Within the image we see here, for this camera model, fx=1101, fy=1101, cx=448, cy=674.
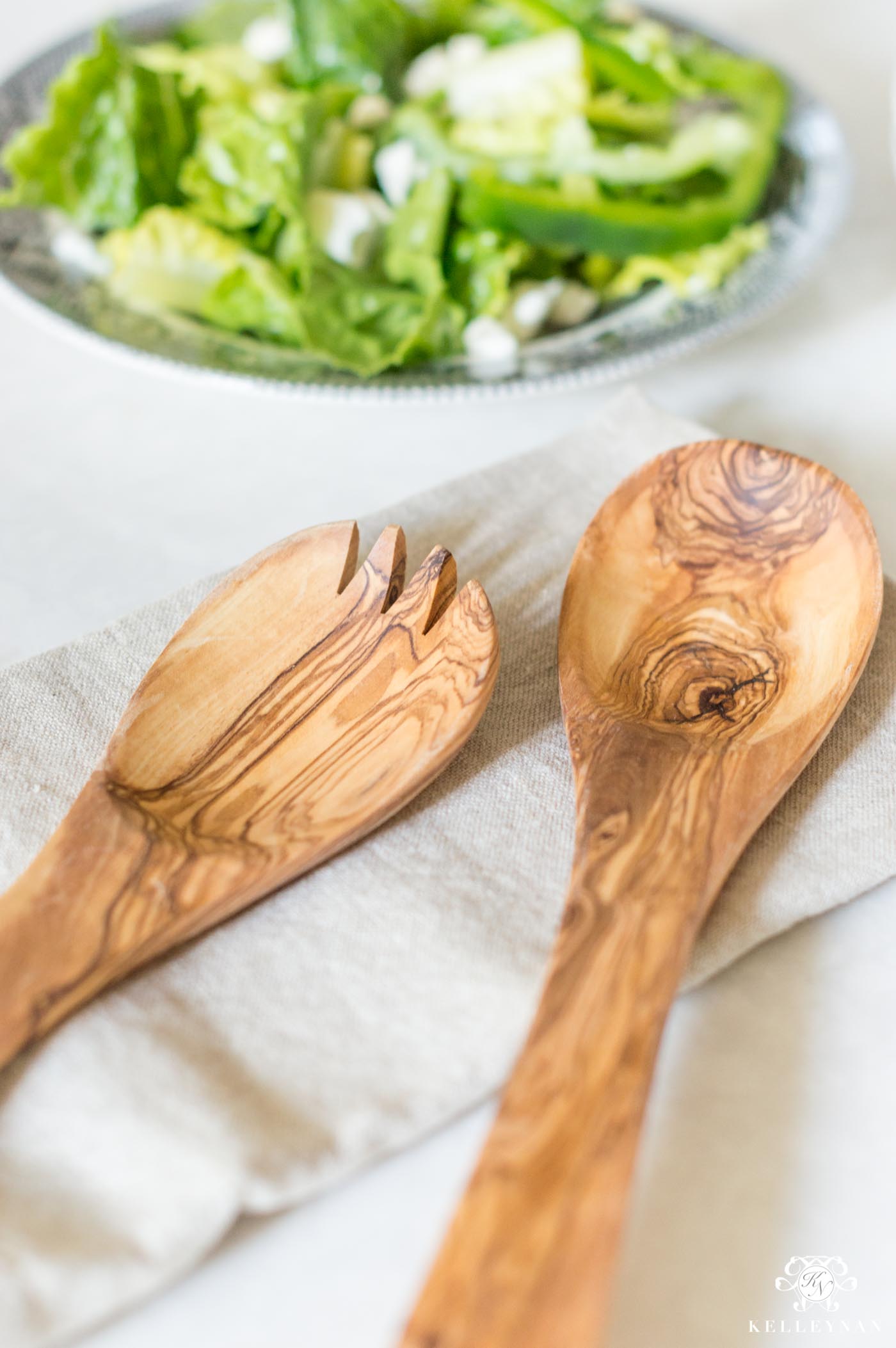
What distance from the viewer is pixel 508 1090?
38cm

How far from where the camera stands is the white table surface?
400 mm

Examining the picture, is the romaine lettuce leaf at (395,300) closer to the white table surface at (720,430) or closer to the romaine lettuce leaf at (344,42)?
the white table surface at (720,430)

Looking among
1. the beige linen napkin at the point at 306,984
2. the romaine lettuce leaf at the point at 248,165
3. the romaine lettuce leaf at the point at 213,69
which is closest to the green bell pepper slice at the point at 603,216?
the romaine lettuce leaf at the point at 248,165

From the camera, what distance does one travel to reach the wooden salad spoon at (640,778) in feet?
1.10

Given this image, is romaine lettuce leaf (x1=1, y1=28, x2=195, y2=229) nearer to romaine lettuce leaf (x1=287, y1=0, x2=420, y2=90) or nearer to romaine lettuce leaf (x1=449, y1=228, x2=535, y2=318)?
romaine lettuce leaf (x1=287, y1=0, x2=420, y2=90)

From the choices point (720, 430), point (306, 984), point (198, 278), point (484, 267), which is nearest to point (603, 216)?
point (484, 267)

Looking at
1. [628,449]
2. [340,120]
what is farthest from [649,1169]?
[340,120]

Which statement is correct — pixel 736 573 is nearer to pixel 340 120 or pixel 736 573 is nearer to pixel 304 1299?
pixel 304 1299

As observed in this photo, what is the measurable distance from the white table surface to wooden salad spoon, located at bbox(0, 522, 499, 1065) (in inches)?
4.8

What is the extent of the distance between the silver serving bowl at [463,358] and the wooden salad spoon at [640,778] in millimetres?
176

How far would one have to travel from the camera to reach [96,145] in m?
0.93

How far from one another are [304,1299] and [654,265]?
770 mm

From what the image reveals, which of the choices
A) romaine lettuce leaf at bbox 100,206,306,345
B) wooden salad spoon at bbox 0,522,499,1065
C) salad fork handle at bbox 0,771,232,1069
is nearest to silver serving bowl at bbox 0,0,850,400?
romaine lettuce leaf at bbox 100,206,306,345

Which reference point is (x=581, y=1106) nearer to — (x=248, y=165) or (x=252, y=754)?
(x=252, y=754)
